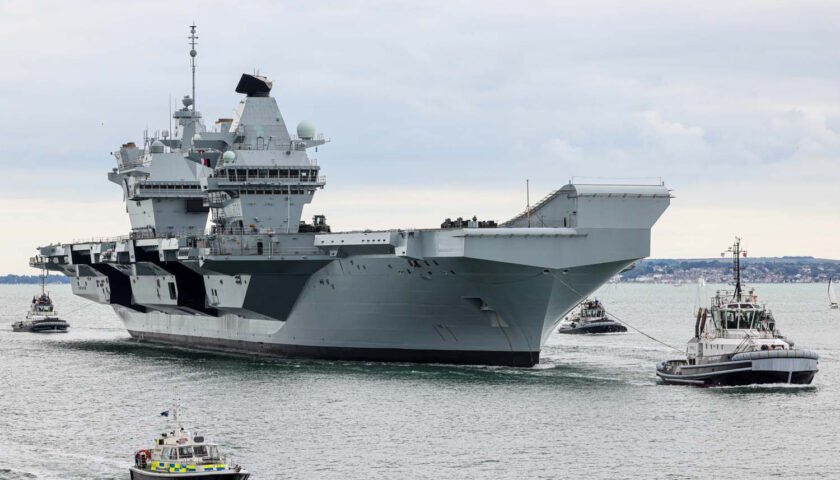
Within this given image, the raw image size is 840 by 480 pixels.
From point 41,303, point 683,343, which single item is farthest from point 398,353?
point 41,303

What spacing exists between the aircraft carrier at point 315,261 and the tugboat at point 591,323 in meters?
19.6

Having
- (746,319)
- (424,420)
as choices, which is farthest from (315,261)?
(746,319)

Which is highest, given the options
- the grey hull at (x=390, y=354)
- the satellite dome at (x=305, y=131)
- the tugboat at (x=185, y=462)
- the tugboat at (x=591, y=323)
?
the satellite dome at (x=305, y=131)

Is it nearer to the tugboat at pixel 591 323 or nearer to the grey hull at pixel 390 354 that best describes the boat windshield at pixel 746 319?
the grey hull at pixel 390 354

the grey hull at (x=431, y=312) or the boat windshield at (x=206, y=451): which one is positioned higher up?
the grey hull at (x=431, y=312)

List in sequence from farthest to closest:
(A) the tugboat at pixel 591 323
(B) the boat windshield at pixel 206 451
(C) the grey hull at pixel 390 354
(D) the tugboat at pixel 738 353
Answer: (A) the tugboat at pixel 591 323 < (C) the grey hull at pixel 390 354 < (D) the tugboat at pixel 738 353 < (B) the boat windshield at pixel 206 451

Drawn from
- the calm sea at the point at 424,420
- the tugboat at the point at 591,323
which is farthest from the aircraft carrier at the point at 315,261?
the tugboat at the point at 591,323

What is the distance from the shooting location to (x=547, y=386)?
3600 centimetres

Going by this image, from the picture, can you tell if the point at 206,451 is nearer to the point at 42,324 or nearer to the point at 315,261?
the point at 315,261

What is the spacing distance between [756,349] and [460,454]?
12.3 metres

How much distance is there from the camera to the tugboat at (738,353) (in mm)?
35344

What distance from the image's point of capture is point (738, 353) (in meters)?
35.5

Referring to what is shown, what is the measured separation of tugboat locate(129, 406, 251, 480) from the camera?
22.5m

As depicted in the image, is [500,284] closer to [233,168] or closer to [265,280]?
[265,280]
